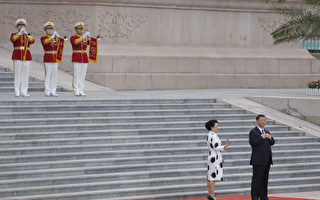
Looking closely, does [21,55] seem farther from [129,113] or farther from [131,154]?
[131,154]

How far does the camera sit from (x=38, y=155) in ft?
43.9

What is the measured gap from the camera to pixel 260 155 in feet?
39.1

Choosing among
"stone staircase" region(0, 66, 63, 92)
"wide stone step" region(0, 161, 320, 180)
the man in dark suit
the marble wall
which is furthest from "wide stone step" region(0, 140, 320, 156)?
the marble wall

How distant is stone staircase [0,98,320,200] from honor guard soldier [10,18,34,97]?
1.80m

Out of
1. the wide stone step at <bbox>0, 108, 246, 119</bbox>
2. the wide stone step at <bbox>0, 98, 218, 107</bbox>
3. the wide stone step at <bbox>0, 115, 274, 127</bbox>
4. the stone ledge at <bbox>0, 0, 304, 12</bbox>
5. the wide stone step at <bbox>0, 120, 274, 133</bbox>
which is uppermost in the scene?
the stone ledge at <bbox>0, 0, 304, 12</bbox>

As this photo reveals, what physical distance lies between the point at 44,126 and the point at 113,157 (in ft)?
5.56

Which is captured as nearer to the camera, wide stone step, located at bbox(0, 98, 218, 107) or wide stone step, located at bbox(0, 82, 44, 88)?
wide stone step, located at bbox(0, 98, 218, 107)

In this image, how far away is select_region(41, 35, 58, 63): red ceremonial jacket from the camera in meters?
17.7

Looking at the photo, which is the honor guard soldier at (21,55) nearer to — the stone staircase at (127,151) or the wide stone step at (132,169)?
the stone staircase at (127,151)

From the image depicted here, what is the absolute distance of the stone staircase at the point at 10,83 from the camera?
19.1m

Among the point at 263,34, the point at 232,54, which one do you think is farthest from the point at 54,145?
the point at 263,34

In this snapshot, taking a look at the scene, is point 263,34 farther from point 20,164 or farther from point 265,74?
point 20,164

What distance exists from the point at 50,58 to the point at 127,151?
4.70 m

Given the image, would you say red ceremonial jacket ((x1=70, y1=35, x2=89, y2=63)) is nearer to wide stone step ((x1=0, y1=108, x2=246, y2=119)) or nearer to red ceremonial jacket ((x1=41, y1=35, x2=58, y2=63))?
red ceremonial jacket ((x1=41, y1=35, x2=58, y2=63))
